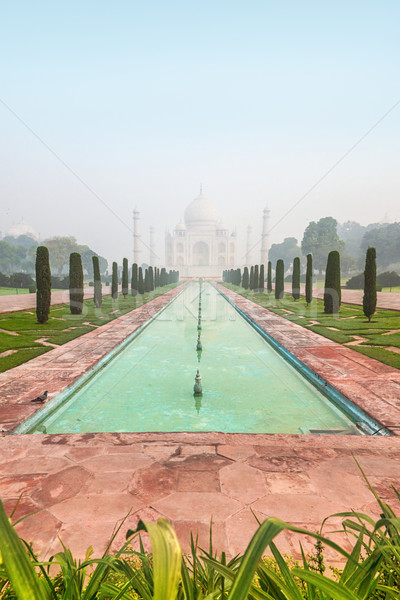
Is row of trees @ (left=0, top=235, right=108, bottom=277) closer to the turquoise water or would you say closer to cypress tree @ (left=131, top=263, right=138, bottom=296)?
cypress tree @ (left=131, top=263, right=138, bottom=296)

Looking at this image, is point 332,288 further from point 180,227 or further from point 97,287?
point 180,227

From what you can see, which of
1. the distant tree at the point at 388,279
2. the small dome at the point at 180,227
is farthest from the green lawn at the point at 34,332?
the small dome at the point at 180,227

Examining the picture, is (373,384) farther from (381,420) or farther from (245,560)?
(245,560)

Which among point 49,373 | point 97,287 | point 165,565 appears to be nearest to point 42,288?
point 97,287

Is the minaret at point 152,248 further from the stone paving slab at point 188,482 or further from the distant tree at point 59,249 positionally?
the stone paving slab at point 188,482

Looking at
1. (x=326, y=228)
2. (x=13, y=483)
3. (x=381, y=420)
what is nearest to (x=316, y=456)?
(x=381, y=420)

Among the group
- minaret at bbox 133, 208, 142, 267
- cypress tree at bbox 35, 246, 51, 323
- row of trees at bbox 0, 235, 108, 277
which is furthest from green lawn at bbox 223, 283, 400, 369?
minaret at bbox 133, 208, 142, 267
